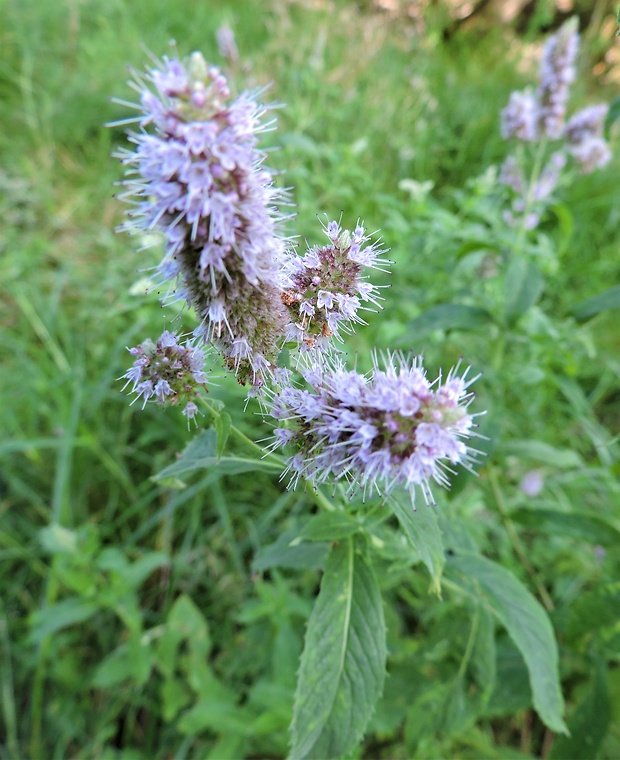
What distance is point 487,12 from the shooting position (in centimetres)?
686

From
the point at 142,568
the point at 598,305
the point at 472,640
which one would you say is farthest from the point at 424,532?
the point at 142,568

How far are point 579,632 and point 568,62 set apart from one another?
7.92 ft

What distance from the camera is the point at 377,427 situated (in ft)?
3.18

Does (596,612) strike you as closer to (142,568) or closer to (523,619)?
(523,619)

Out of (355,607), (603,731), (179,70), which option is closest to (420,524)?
(355,607)

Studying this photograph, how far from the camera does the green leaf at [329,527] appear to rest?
119 cm

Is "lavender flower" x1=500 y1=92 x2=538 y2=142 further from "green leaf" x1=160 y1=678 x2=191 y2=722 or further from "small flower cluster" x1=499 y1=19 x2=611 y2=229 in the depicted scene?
"green leaf" x1=160 y1=678 x2=191 y2=722

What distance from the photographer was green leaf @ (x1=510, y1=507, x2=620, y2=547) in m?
1.75

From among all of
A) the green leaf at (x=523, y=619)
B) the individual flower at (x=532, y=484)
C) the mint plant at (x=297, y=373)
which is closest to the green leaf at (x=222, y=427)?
the mint plant at (x=297, y=373)

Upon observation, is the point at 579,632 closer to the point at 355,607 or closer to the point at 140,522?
the point at 355,607

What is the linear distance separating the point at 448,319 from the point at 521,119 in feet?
4.24

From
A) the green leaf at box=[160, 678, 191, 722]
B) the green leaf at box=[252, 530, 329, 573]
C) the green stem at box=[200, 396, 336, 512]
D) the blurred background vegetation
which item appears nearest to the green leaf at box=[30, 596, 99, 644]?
the blurred background vegetation

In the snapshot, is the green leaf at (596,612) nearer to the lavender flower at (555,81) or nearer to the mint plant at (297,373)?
the mint plant at (297,373)

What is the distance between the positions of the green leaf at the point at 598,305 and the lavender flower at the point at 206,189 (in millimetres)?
1365
